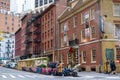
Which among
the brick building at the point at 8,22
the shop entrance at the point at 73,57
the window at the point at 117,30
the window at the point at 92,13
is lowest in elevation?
the shop entrance at the point at 73,57

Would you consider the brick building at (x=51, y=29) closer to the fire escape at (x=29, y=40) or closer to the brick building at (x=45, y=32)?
the brick building at (x=45, y=32)

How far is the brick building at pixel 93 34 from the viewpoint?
37938 mm

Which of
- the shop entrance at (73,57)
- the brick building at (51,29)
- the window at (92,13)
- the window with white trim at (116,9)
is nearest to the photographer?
the window with white trim at (116,9)

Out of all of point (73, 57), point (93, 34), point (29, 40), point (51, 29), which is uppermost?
point (51, 29)

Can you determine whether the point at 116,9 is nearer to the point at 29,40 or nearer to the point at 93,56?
the point at 93,56

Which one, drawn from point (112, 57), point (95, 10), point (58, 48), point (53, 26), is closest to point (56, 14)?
point (53, 26)

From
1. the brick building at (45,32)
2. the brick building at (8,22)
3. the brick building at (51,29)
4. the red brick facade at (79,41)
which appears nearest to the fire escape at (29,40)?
the brick building at (45,32)

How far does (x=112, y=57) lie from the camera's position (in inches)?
1484

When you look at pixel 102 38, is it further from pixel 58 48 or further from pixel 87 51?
pixel 58 48

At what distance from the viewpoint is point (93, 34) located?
134ft

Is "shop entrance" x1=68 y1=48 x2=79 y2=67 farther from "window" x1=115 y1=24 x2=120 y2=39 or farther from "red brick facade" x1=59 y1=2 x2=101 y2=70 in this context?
"window" x1=115 y1=24 x2=120 y2=39

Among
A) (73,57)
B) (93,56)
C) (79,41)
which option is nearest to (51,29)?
(73,57)

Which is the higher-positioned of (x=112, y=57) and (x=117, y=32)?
(x=117, y=32)

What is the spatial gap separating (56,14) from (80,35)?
51.3 ft
